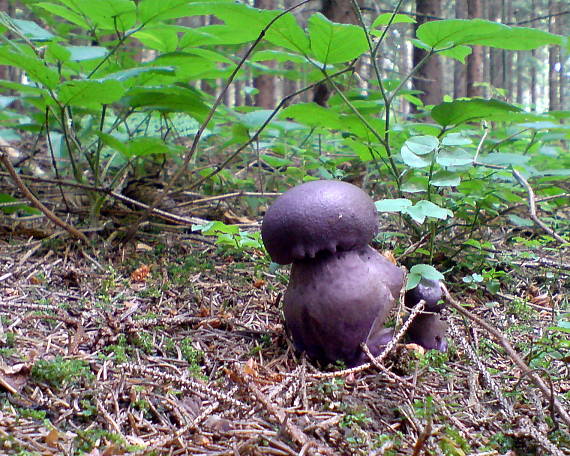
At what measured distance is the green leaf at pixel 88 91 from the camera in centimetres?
250

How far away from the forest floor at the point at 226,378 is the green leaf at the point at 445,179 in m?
0.69

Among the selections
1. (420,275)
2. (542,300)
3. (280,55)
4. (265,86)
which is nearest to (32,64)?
(280,55)

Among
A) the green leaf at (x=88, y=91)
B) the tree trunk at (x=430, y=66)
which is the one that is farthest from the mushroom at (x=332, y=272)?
the tree trunk at (x=430, y=66)

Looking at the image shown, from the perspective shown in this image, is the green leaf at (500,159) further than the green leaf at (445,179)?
Yes

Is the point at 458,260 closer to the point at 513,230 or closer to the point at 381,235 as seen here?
the point at 381,235

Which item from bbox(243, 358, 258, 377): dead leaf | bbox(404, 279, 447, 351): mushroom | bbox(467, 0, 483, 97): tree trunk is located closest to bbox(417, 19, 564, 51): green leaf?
bbox(404, 279, 447, 351): mushroom

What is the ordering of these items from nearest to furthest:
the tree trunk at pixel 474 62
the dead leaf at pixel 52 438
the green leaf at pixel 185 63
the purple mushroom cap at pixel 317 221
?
1. the dead leaf at pixel 52 438
2. the purple mushroom cap at pixel 317 221
3. the green leaf at pixel 185 63
4. the tree trunk at pixel 474 62

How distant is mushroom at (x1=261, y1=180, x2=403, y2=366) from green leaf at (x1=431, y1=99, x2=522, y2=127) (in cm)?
90

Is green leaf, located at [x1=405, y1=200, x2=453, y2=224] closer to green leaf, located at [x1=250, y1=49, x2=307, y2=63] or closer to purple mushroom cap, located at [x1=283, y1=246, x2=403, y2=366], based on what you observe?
purple mushroom cap, located at [x1=283, y1=246, x2=403, y2=366]

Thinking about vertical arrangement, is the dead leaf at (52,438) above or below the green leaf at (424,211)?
below

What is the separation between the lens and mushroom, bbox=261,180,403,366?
203 cm

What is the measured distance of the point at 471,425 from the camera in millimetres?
1672

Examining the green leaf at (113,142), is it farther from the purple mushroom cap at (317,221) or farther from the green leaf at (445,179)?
the green leaf at (445,179)

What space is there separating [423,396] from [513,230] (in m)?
3.00
